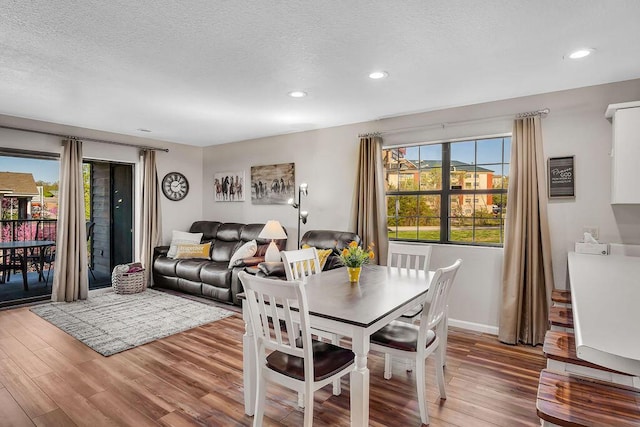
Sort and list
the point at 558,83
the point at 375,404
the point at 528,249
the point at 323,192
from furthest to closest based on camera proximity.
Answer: the point at 323,192 < the point at 528,249 < the point at 558,83 < the point at 375,404

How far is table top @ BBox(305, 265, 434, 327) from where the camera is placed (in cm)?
185

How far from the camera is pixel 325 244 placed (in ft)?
14.8

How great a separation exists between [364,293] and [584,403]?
1.22 m

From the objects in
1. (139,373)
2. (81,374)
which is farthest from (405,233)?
(81,374)

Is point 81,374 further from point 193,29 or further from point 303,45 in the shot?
point 303,45

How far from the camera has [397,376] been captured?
2781 mm

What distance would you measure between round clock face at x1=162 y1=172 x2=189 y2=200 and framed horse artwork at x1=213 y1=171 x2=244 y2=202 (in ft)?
1.76

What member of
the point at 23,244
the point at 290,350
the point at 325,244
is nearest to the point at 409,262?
the point at 325,244

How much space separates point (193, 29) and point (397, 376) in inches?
115

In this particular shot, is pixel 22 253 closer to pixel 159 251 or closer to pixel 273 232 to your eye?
pixel 159 251

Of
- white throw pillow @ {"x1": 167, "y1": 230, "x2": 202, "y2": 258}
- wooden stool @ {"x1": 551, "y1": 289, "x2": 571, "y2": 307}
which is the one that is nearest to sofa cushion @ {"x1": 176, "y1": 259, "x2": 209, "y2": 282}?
white throw pillow @ {"x1": 167, "y1": 230, "x2": 202, "y2": 258}

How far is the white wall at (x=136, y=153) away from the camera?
15.0 feet

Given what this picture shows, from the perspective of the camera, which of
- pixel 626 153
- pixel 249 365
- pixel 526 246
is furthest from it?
pixel 526 246

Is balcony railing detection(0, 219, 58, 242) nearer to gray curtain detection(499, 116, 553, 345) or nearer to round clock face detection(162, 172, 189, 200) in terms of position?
round clock face detection(162, 172, 189, 200)
